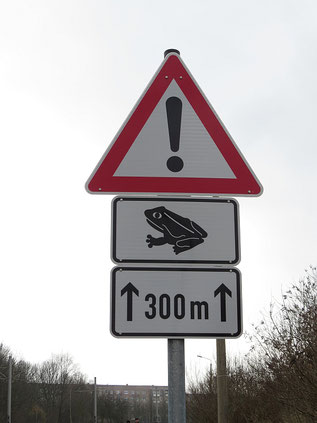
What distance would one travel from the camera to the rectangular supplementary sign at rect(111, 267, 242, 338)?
8.47ft

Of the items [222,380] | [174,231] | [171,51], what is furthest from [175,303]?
[222,380]

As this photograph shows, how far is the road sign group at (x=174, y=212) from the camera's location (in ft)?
8.55

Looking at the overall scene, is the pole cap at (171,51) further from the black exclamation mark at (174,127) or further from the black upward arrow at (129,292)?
the black upward arrow at (129,292)

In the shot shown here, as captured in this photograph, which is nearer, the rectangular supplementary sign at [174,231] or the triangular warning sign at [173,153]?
the rectangular supplementary sign at [174,231]

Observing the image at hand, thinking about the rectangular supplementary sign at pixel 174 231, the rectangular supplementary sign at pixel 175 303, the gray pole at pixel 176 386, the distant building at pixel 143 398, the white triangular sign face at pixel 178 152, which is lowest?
the distant building at pixel 143 398

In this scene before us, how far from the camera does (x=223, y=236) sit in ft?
8.91

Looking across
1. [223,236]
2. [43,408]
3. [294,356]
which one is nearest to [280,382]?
[294,356]

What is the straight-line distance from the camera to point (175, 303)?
261 centimetres

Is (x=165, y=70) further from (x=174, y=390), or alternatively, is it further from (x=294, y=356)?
(x=294, y=356)

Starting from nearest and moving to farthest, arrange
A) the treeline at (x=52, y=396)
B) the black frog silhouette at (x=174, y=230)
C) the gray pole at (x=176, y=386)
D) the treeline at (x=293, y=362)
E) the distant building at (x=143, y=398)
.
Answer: the gray pole at (x=176, y=386)
the black frog silhouette at (x=174, y=230)
the treeline at (x=293, y=362)
the treeline at (x=52, y=396)
the distant building at (x=143, y=398)

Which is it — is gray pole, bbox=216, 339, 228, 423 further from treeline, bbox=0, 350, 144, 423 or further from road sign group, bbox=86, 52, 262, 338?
treeline, bbox=0, 350, 144, 423

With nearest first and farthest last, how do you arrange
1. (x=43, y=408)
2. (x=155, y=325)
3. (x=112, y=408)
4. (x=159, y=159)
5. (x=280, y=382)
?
(x=155, y=325)
(x=159, y=159)
(x=280, y=382)
(x=43, y=408)
(x=112, y=408)

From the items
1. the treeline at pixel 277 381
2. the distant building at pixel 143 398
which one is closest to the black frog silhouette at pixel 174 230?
the treeline at pixel 277 381

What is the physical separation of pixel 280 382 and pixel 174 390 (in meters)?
10.5
